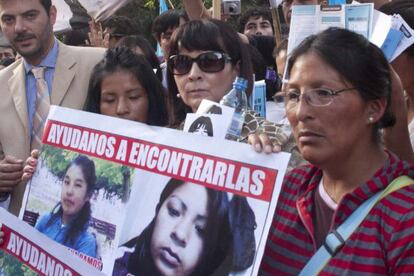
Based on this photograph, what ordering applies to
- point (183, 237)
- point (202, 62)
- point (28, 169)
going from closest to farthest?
point (183, 237) < point (28, 169) < point (202, 62)

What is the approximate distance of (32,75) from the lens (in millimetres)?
3242

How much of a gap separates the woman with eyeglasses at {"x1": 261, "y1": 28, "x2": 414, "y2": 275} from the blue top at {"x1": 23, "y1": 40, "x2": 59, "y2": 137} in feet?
5.53

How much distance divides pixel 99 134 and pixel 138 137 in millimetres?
160

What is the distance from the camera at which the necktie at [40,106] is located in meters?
3.03

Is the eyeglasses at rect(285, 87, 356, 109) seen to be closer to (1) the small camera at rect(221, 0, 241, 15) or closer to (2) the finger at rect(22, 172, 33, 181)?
(2) the finger at rect(22, 172, 33, 181)

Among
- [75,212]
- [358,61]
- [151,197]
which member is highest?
[358,61]

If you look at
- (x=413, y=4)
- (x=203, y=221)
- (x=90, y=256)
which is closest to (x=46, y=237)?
(x=90, y=256)

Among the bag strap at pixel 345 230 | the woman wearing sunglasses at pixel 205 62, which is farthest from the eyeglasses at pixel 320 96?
the woman wearing sunglasses at pixel 205 62

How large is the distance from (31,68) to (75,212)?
1.38 metres

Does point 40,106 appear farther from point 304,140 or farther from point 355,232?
point 355,232

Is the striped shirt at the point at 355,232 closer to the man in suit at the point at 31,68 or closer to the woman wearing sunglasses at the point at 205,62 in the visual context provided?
the woman wearing sunglasses at the point at 205,62

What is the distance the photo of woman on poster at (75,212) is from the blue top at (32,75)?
1.04m

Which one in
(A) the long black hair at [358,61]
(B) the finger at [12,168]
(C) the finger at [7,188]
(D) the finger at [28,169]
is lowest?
(C) the finger at [7,188]

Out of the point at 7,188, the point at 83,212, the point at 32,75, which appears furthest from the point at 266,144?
the point at 32,75
